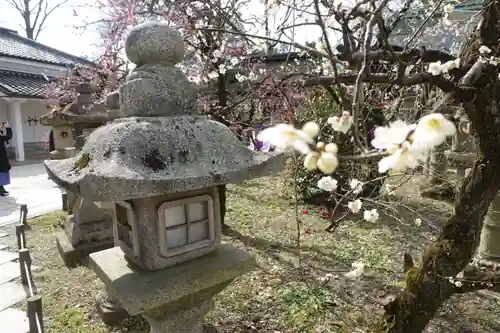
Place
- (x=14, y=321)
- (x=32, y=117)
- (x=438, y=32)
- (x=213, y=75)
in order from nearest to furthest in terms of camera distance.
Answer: (x=14, y=321) < (x=213, y=75) < (x=438, y=32) < (x=32, y=117)

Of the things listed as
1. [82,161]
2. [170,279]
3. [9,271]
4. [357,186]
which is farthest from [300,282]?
[9,271]

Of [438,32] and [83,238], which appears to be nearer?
[83,238]

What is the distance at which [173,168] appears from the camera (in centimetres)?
182

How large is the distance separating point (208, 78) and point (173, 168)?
14.4 feet

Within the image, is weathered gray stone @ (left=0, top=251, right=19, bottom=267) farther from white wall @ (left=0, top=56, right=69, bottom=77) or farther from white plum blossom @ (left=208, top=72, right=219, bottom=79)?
white wall @ (left=0, top=56, right=69, bottom=77)

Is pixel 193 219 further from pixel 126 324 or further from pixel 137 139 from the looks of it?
pixel 126 324

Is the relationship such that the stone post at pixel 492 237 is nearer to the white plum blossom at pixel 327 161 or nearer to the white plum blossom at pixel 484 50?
the white plum blossom at pixel 484 50

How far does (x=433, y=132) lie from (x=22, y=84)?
1748cm

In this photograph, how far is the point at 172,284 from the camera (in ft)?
6.79

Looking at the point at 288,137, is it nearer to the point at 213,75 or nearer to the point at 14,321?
the point at 14,321

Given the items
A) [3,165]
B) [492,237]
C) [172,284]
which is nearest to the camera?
[172,284]

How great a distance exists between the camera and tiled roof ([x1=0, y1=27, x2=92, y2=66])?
15.8m

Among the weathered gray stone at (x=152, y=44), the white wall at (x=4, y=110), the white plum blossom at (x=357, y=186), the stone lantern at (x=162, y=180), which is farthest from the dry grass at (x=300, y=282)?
the white wall at (x=4, y=110)

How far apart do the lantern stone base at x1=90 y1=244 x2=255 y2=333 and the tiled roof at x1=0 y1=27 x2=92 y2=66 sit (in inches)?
618
